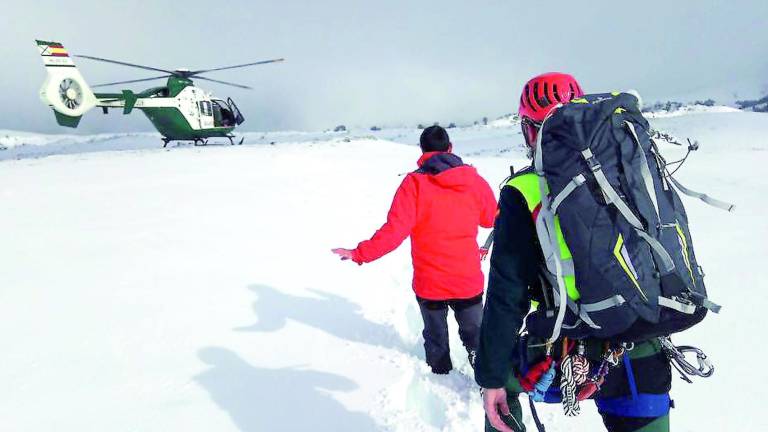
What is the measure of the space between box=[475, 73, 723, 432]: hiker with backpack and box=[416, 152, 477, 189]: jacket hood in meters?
1.75

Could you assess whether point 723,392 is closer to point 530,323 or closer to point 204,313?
point 530,323

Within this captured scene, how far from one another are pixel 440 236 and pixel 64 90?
24559 millimetres

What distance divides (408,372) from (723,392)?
252cm

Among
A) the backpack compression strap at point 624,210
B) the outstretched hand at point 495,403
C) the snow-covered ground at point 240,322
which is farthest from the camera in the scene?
the snow-covered ground at point 240,322

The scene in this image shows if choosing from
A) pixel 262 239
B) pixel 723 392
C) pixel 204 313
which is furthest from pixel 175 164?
pixel 723 392

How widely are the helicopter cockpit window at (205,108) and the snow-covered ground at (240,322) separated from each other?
45.8ft

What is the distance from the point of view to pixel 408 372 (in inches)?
152

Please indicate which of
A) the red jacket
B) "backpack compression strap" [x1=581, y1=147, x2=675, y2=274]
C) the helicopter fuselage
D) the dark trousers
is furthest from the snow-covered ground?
the helicopter fuselage

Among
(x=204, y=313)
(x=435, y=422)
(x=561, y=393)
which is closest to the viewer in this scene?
(x=561, y=393)

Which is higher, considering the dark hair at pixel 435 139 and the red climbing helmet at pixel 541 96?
the red climbing helmet at pixel 541 96

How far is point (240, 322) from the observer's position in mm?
4734

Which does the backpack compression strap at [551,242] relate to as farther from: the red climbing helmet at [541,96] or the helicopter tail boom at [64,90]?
the helicopter tail boom at [64,90]

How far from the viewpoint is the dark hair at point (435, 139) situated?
142 inches

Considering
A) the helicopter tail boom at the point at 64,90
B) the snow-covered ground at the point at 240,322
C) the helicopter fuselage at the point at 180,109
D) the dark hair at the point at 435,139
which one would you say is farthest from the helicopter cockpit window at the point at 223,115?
the dark hair at the point at 435,139
